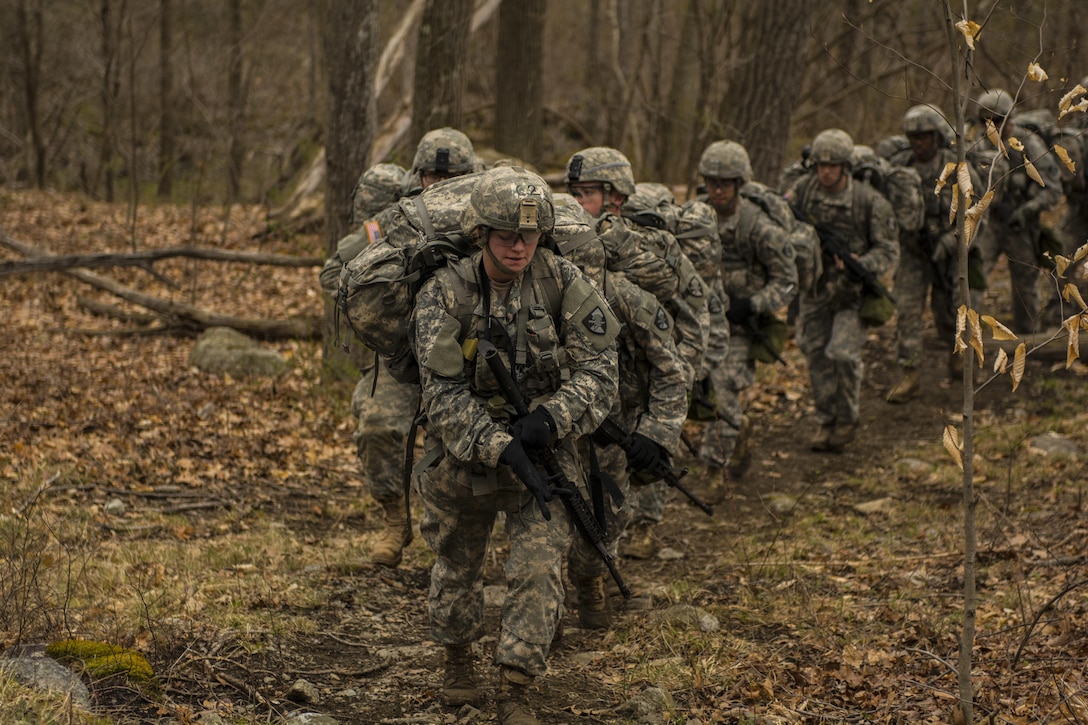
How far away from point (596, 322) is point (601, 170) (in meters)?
1.69

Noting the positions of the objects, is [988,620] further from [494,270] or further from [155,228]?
[155,228]

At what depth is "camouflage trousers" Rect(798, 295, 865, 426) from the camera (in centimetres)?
907

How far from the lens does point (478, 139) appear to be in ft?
54.3

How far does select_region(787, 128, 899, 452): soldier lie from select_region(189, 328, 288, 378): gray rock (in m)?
4.91

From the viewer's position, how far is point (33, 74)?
677 inches

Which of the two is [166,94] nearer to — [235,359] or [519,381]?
[235,359]

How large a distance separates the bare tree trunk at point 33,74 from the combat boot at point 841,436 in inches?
563

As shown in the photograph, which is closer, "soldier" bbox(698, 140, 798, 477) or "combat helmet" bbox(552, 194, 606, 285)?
"combat helmet" bbox(552, 194, 606, 285)

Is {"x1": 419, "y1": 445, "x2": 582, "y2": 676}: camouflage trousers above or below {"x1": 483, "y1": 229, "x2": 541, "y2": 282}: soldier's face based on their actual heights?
below

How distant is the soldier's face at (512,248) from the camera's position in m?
4.26

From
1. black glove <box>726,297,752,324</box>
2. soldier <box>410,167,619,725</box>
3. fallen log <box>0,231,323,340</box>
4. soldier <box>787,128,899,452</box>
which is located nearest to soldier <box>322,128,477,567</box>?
soldier <box>410,167,619,725</box>

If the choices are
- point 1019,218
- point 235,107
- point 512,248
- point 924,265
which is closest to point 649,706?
point 512,248

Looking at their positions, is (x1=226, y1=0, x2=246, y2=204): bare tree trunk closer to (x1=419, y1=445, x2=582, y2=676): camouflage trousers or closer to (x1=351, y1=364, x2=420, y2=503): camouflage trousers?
(x1=351, y1=364, x2=420, y2=503): camouflage trousers

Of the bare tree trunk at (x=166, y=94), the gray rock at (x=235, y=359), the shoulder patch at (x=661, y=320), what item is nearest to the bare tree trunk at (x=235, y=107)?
the bare tree trunk at (x=166, y=94)
